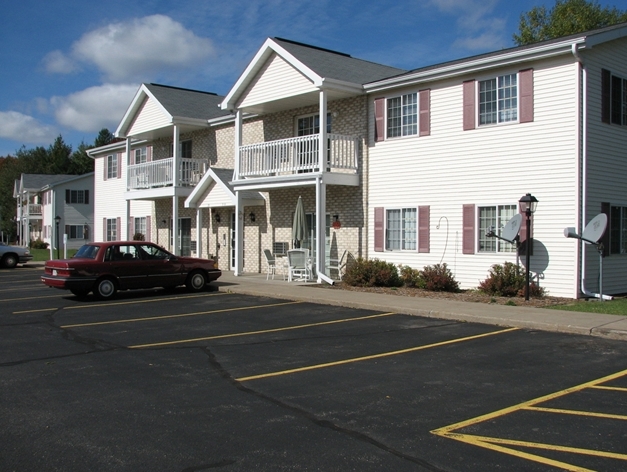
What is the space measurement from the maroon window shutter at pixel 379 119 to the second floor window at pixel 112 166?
59.2 ft

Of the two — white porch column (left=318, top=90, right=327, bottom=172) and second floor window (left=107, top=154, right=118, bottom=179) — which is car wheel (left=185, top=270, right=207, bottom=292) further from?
second floor window (left=107, top=154, right=118, bottom=179)

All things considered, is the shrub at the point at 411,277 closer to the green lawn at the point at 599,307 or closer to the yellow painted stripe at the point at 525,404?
the green lawn at the point at 599,307

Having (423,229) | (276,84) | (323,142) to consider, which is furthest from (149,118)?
(423,229)

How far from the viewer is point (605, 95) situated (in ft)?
53.2

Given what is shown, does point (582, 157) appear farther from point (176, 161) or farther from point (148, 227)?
point (148, 227)

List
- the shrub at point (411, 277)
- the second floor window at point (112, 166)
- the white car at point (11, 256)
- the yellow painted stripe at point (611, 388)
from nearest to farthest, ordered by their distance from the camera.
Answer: the yellow painted stripe at point (611, 388)
the shrub at point (411, 277)
the white car at point (11, 256)
the second floor window at point (112, 166)

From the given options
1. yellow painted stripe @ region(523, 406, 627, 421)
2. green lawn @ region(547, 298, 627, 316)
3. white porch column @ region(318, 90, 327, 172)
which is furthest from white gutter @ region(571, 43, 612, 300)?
yellow painted stripe @ region(523, 406, 627, 421)

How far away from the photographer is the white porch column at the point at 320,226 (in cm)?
1922

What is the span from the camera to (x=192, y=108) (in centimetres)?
2733

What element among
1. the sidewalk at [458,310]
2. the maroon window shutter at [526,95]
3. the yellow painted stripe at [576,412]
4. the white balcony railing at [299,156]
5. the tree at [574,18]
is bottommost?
the yellow painted stripe at [576,412]

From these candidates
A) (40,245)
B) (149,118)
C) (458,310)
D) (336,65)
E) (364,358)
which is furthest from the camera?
(40,245)

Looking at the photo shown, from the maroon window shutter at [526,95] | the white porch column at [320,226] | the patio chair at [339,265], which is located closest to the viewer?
the maroon window shutter at [526,95]

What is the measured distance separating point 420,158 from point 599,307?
686cm

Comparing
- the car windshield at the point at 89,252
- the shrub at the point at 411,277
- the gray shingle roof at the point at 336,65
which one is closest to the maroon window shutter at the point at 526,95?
the shrub at the point at 411,277
